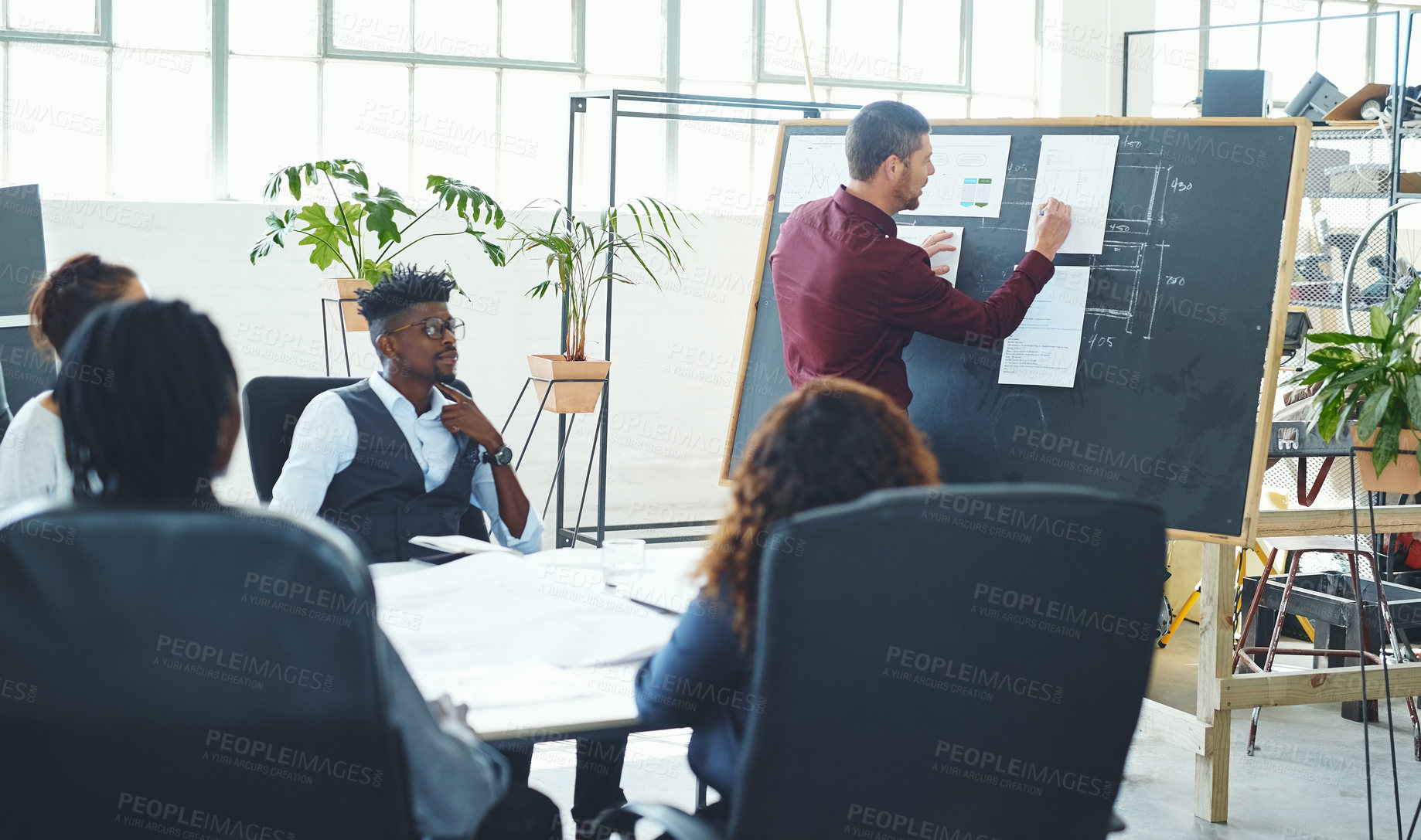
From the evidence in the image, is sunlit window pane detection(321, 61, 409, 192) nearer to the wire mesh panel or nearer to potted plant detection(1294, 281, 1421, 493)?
the wire mesh panel

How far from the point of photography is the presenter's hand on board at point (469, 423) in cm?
263

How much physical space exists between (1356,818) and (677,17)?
171 inches

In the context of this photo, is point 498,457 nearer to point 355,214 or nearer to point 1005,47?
point 355,214

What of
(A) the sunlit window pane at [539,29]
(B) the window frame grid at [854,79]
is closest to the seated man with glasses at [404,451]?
(A) the sunlit window pane at [539,29]

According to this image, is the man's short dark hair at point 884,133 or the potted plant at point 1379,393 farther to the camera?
the man's short dark hair at point 884,133

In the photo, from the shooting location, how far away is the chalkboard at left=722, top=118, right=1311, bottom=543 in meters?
2.70

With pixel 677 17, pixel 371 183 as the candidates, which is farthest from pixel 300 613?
pixel 677 17

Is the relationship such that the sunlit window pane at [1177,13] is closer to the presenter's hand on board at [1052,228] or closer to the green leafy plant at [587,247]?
the green leafy plant at [587,247]

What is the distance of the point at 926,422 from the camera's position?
3.13 m

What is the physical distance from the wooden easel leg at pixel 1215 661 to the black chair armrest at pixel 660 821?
69.7 inches

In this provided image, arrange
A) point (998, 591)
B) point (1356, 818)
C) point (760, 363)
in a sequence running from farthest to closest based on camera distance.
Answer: point (760, 363) → point (1356, 818) → point (998, 591)

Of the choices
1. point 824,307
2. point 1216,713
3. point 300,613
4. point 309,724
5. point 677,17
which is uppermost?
point 677,17

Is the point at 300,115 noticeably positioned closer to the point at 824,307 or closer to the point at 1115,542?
the point at 824,307

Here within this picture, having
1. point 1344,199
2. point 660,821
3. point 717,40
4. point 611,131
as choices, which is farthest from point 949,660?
point 717,40
